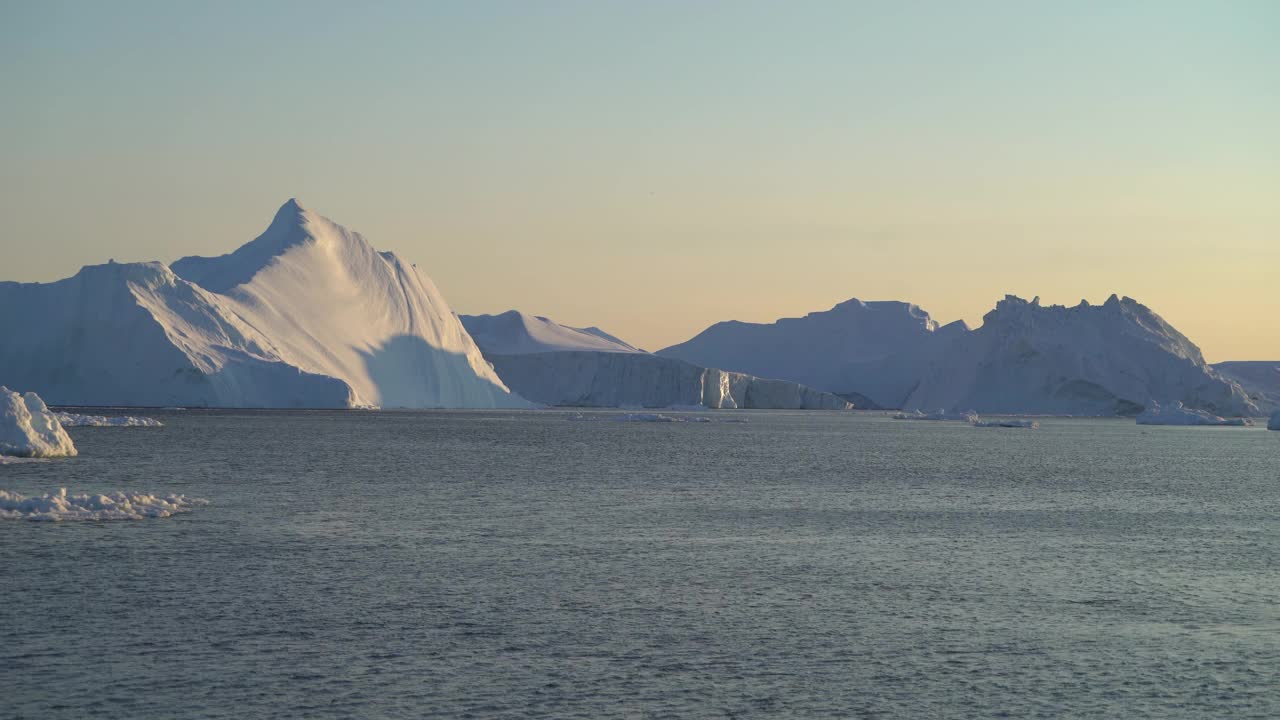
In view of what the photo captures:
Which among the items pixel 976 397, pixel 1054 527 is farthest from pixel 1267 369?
pixel 1054 527

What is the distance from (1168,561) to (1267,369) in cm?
15540

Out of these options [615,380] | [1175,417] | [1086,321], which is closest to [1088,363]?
[1086,321]

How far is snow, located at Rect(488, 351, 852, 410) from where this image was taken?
474ft

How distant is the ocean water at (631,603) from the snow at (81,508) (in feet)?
2.53

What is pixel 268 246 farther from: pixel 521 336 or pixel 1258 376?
pixel 1258 376

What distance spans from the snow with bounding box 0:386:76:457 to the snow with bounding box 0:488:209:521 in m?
15.8

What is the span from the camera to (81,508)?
2386cm

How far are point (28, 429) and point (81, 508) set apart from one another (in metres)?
18.5

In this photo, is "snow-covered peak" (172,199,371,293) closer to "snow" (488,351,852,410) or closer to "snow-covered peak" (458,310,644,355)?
"snow" (488,351,852,410)

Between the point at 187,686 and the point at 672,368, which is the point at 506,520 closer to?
the point at 187,686

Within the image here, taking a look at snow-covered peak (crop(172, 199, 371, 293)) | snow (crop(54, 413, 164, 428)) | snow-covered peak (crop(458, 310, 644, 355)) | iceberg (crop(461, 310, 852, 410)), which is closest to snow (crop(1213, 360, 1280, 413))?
iceberg (crop(461, 310, 852, 410))

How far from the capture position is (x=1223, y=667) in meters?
13.8

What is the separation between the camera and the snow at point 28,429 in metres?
39.5

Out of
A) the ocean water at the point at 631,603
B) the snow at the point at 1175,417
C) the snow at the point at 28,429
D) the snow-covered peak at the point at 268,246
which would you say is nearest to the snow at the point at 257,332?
the snow-covered peak at the point at 268,246
